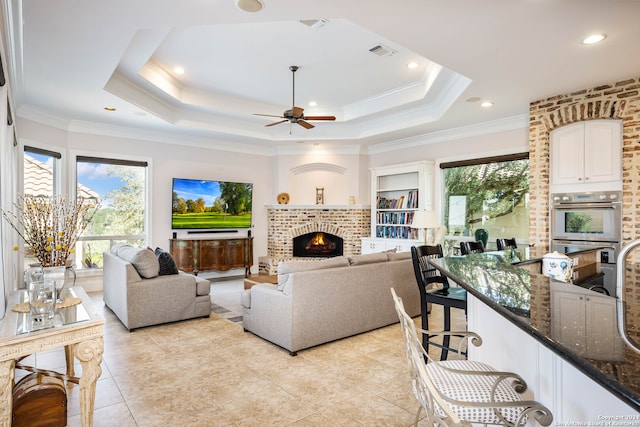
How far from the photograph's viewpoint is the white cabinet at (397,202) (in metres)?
6.68

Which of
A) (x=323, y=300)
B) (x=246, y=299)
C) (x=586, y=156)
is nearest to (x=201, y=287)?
(x=246, y=299)

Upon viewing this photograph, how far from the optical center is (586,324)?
1059 millimetres

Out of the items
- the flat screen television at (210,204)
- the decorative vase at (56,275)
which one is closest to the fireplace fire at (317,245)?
the flat screen television at (210,204)

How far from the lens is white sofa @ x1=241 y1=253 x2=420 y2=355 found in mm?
3428

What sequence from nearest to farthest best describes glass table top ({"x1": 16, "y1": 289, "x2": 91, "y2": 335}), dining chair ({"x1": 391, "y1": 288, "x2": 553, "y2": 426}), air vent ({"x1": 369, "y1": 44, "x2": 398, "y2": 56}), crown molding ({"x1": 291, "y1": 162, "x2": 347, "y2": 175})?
dining chair ({"x1": 391, "y1": 288, "x2": 553, "y2": 426}) → glass table top ({"x1": 16, "y1": 289, "x2": 91, "y2": 335}) → air vent ({"x1": 369, "y1": 44, "x2": 398, "y2": 56}) → crown molding ({"x1": 291, "y1": 162, "x2": 347, "y2": 175})

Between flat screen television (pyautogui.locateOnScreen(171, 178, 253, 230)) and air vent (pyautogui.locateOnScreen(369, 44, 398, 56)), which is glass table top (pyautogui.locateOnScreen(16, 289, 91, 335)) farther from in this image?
flat screen television (pyautogui.locateOnScreen(171, 178, 253, 230))

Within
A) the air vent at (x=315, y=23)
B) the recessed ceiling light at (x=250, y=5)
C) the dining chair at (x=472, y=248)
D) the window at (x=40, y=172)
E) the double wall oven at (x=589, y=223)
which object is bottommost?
the dining chair at (x=472, y=248)

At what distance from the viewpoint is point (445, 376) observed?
1.54 m

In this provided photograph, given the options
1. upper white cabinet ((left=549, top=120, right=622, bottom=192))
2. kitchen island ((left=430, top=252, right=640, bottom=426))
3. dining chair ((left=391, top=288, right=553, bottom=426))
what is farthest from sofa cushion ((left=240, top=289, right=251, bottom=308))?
upper white cabinet ((left=549, top=120, right=622, bottom=192))

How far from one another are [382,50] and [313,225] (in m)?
4.41

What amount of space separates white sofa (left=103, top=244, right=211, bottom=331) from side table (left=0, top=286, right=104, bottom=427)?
1.75m

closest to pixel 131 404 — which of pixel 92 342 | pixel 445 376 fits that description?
pixel 92 342

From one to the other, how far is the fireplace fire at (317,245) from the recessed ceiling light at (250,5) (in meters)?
5.79

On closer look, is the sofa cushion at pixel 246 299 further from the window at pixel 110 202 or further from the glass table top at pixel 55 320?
the window at pixel 110 202
